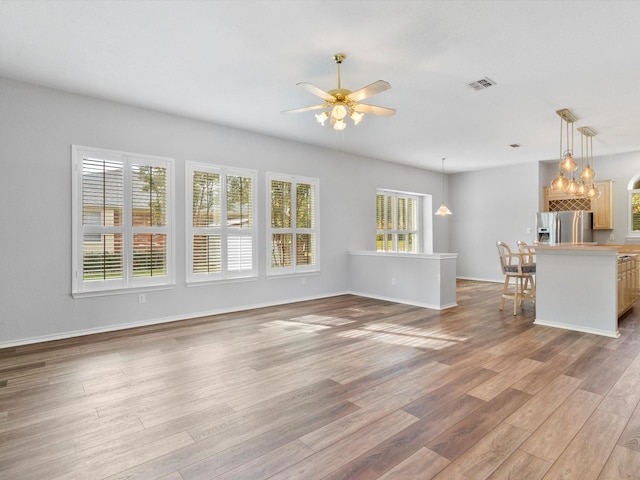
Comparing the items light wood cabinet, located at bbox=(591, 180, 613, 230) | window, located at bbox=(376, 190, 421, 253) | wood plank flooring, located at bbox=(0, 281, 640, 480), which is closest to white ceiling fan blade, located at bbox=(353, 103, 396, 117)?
wood plank flooring, located at bbox=(0, 281, 640, 480)

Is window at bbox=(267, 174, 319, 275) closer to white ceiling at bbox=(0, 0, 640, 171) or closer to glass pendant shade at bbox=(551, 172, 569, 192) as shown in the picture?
white ceiling at bbox=(0, 0, 640, 171)

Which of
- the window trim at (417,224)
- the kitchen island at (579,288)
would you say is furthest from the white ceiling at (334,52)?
the window trim at (417,224)

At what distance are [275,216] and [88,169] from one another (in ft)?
9.06

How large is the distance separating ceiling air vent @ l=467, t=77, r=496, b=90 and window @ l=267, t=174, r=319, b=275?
3283mm

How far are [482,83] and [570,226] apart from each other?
5107 millimetres

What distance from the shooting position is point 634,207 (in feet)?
A: 23.5

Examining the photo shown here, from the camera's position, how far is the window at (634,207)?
715 centimetres

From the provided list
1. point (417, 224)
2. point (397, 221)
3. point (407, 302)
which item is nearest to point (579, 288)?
point (407, 302)

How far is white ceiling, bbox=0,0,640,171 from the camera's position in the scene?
2.68m

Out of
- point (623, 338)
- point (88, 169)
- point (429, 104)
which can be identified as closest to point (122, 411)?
point (88, 169)

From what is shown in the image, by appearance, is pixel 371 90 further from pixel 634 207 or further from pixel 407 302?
pixel 634 207

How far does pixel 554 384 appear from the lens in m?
2.81

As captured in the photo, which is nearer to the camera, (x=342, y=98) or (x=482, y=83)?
(x=342, y=98)

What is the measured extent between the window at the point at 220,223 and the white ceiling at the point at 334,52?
0.88m
